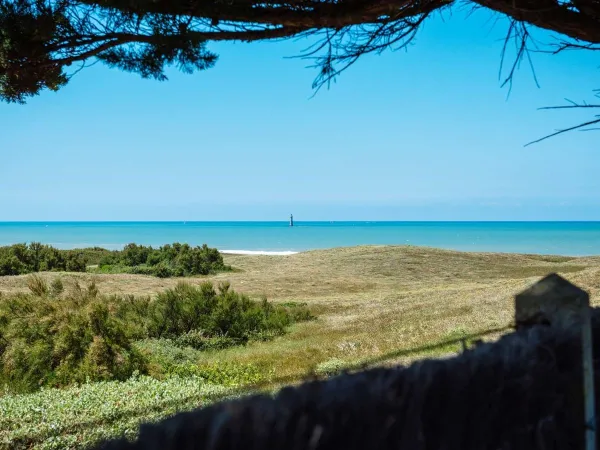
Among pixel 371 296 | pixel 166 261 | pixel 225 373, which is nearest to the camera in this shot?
pixel 225 373

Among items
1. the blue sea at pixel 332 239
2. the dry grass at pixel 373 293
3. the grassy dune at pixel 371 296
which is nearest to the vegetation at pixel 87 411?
the grassy dune at pixel 371 296

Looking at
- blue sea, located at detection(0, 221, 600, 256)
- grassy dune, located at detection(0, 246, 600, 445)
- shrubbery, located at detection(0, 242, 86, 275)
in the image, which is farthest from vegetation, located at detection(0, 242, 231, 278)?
blue sea, located at detection(0, 221, 600, 256)

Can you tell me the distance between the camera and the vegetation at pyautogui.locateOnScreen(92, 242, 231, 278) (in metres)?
24.5

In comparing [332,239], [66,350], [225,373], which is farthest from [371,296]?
[332,239]

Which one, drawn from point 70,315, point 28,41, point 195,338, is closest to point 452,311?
point 195,338

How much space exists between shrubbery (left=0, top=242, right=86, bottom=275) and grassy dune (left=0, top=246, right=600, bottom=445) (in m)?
4.65

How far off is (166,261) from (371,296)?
11.8 metres

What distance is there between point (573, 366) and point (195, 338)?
8935 millimetres

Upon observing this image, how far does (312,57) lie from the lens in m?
4.69

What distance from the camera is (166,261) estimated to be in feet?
83.7

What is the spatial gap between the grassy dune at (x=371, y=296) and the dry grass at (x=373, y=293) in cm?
3

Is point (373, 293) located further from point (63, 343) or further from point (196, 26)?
point (196, 26)

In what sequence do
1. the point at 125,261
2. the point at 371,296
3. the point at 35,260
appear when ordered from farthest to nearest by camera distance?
the point at 125,261 < the point at 35,260 < the point at 371,296

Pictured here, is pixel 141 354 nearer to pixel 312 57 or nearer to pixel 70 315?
pixel 70 315
